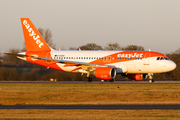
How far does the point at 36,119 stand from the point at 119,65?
23701mm

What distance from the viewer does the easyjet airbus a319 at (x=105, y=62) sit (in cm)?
3397

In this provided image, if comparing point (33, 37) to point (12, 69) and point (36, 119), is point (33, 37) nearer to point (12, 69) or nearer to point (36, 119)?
point (12, 69)

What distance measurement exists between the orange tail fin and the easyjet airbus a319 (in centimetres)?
13

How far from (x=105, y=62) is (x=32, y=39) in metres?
10.3

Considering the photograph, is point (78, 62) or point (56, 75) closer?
point (78, 62)

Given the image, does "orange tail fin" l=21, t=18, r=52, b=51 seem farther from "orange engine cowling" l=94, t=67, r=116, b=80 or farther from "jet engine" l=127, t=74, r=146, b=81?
"jet engine" l=127, t=74, r=146, b=81

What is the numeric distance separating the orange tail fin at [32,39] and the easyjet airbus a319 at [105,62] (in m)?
0.13

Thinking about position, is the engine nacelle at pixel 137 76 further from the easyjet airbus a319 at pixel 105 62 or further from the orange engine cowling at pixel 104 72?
the orange engine cowling at pixel 104 72

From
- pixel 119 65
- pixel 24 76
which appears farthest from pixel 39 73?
pixel 119 65

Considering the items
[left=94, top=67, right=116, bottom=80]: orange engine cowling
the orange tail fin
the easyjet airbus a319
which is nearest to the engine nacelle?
the easyjet airbus a319

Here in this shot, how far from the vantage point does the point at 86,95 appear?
70.1 feet

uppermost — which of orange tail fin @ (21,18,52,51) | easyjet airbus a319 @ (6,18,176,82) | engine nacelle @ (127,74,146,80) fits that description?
orange tail fin @ (21,18,52,51)

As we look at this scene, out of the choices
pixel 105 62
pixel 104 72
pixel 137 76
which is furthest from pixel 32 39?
pixel 137 76

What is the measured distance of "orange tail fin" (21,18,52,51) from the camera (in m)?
38.7
